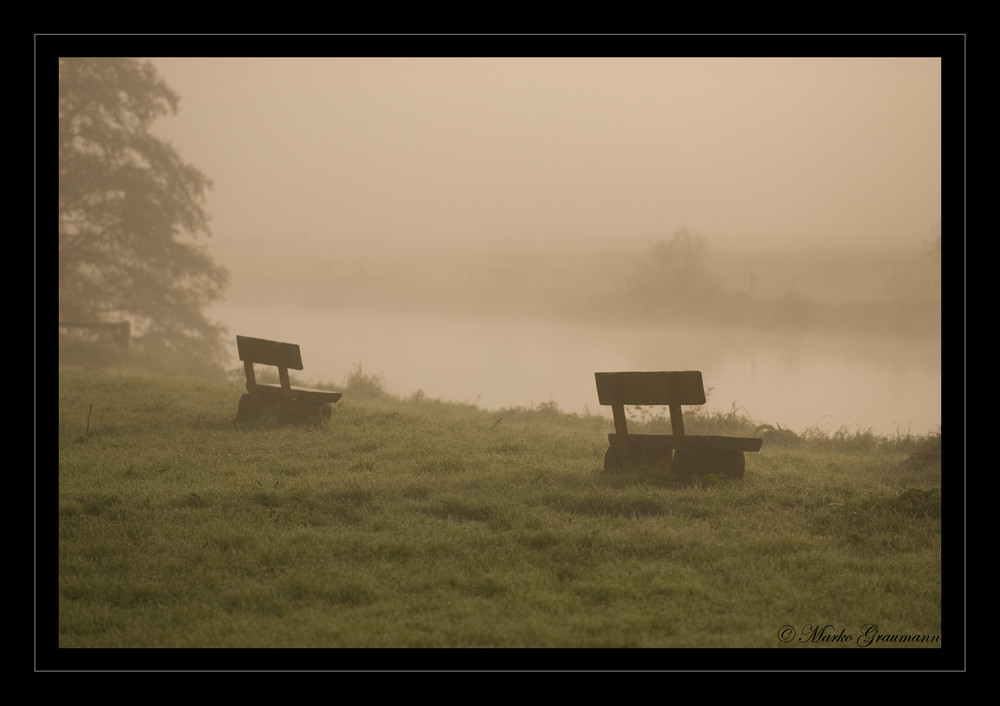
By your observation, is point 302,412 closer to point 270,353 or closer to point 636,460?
point 270,353

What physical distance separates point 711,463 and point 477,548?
10.4 feet

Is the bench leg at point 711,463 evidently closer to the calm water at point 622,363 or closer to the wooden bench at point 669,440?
the wooden bench at point 669,440

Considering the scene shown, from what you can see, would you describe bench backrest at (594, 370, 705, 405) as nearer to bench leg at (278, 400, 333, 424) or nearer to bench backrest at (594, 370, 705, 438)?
bench backrest at (594, 370, 705, 438)

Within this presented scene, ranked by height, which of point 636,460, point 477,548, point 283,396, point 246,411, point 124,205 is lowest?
point 477,548

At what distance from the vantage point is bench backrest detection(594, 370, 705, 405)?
883 cm

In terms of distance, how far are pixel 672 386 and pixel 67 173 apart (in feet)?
73.4

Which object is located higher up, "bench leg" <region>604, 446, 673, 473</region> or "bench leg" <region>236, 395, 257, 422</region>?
"bench leg" <region>236, 395, 257, 422</region>

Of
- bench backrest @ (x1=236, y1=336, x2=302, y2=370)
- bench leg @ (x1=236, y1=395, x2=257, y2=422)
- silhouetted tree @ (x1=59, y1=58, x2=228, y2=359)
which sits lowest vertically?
bench leg @ (x1=236, y1=395, x2=257, y2=422)

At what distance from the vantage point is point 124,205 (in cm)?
2555

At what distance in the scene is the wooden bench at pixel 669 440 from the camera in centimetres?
867

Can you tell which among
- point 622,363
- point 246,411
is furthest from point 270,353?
point 622,363

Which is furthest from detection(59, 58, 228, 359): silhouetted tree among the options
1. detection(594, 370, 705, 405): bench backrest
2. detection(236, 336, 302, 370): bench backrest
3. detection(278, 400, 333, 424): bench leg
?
detection(594, 370, 705, 405): bench backrest

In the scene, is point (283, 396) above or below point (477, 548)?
above

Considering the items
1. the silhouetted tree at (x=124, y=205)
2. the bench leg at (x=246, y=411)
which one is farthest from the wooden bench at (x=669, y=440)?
the silhouetted tree at (x=124, y=205)
